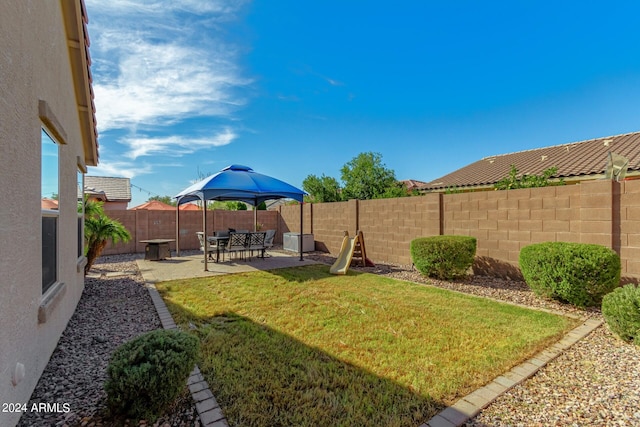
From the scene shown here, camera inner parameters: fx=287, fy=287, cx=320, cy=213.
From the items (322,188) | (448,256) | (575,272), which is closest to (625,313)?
(575,272)

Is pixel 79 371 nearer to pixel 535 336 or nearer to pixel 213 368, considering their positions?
pixel 213 368

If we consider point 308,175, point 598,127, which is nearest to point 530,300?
point 598,127

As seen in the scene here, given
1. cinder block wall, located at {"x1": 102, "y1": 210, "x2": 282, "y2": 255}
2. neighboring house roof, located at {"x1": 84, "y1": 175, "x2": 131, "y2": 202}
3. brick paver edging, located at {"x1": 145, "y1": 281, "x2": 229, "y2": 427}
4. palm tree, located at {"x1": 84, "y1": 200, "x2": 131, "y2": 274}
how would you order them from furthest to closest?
neighboring house roof, located at {"x1": 84, "y1": 175, "x2": 131, "y2": 202} < cinder block wall, located at {"x1": 102, "y1": 210, "x2": 282, "y2": 255} < palm tree, located at {"x1": 84, "y1": 200, "x2": 131, "y2": 274} < brick paver edging, located at {"x1": 145, "y1": 281, "x2": 229, "y2": 427}

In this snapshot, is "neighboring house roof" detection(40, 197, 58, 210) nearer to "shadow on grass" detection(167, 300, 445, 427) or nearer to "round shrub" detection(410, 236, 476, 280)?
"shadow on grass" detection(167, 300, 445, 427)

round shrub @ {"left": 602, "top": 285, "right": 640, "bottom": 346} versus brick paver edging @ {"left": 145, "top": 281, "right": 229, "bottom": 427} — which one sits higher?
round shrub @ {"left": 602, "top": 285, "right": 640, "bottom": 346}

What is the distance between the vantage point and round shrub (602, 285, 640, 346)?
12.2 feet

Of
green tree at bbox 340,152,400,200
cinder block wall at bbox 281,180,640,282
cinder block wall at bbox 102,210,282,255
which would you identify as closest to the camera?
cinder block wall at bbox 281,180,640,282

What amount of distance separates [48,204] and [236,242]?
22.9 feet

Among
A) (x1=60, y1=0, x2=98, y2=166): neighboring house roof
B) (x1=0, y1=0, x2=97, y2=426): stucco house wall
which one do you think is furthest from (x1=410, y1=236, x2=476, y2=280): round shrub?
(x1=60, y1=0, x2=98, y2=166): neighboring house roof

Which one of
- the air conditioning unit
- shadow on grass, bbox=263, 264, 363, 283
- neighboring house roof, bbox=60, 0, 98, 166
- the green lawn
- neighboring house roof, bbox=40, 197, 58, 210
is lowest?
shadow on grass, bbox=263, 264, 363, 283

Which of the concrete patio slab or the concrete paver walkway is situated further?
the concrete patio slab

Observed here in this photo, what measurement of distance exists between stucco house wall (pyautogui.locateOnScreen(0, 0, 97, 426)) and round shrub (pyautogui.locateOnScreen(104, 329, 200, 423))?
654mm

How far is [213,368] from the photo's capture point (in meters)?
3.25

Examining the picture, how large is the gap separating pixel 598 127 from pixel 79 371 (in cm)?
2297
